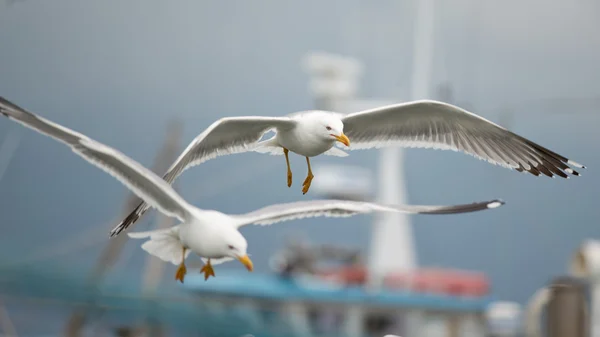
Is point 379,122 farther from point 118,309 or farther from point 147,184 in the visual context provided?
point 118,309

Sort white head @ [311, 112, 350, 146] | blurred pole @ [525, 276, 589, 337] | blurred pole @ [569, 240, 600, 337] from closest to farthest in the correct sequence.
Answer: white head @ [311, 112, 350, 146]
blurred pole @ [525, 276, 589, 337]
blurred pole @ [569, 240, 600, 337]

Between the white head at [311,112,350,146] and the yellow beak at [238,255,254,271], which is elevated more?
the white head at [311,112,350,146]

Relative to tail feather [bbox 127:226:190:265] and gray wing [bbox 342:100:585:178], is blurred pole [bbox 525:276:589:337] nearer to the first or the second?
gray wing [bbox 342:100:585:178]

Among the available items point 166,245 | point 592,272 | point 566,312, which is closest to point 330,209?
point 166,245

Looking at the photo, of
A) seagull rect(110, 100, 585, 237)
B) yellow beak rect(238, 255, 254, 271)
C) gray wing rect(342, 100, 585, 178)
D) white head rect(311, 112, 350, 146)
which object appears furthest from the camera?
gray wing rect(342, 100, 585, 178)

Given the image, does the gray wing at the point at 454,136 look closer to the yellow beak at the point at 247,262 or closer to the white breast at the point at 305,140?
the white breast at the point at 305,140

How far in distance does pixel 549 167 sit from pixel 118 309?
922cm

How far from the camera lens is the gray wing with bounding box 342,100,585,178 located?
470cm

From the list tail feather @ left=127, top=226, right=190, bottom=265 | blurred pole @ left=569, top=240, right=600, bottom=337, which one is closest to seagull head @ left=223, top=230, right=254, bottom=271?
tail feather @ left=127, top=226, right=190, bottom=265

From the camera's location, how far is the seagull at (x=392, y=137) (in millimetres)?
4289

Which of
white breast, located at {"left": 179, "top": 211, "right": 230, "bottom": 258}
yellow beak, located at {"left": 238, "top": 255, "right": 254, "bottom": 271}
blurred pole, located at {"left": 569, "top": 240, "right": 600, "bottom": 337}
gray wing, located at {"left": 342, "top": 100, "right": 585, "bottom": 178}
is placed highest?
blurred pole, located at {"left": 569, "top": 240, "right": 600, "bottom": 337}

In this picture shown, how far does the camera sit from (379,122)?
15.6 ft

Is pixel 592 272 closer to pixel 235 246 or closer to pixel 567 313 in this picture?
pixel 567 313

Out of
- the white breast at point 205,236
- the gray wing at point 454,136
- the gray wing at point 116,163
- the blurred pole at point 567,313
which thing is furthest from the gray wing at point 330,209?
the blurred pole at point 567,313
